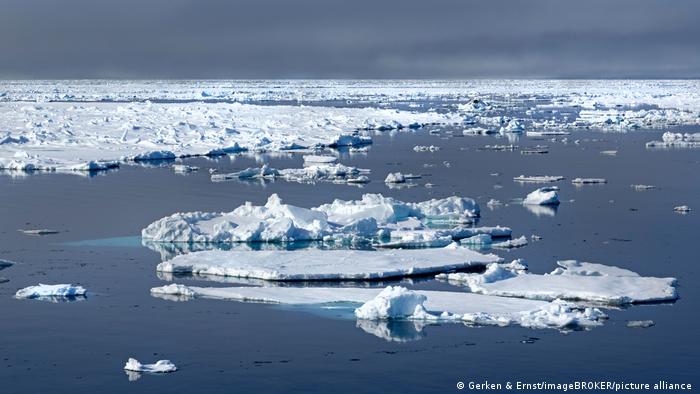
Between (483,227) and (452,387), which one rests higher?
(483,227)

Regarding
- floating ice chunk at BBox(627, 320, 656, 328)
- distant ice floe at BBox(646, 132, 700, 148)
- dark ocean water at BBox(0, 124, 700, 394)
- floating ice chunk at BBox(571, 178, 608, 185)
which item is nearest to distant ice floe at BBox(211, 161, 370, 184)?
dark ocean water at BBox(0, 124, 700, 394)

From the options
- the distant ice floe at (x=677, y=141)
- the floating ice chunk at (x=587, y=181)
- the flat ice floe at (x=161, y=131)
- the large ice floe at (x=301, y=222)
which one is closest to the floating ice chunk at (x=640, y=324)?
the large ice floe at (x=301, y=222)

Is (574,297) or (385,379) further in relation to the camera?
(574,297)

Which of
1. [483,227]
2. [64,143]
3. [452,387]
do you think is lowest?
[452,387]

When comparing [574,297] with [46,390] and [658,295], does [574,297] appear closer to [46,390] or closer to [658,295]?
[658,295]

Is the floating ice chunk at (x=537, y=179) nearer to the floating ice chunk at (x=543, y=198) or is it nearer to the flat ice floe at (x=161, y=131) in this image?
the floating ice chunk at (x=543, y=198)

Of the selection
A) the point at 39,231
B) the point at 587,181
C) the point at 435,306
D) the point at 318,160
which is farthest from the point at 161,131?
the point at 435,306

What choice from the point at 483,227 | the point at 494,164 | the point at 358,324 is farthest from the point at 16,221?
the point at 494,164
